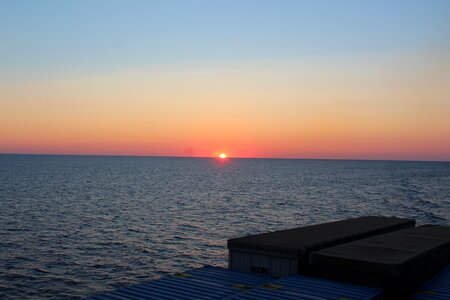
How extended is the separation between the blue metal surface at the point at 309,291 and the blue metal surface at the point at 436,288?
319cm

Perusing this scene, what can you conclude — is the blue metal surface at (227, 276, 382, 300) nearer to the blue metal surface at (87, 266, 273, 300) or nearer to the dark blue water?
the blue metal surface at (87, 266, 273, 300)

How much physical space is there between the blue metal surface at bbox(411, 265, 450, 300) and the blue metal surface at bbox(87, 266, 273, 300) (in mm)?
7877

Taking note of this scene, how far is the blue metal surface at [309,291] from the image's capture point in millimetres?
19359

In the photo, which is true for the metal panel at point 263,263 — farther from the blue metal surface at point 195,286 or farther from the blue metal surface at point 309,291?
the blue metal surface at point 309,291

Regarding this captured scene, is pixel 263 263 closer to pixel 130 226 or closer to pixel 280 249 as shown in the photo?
pixel 280 249

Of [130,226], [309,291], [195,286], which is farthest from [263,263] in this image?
[130,226]

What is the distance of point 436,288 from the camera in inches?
950

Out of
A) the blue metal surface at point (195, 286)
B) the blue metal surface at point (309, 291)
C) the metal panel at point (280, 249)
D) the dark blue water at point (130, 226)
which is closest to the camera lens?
the blue metal surface at point (309, 291)

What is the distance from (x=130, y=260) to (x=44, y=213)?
3560cm

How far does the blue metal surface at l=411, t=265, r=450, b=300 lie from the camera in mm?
22141

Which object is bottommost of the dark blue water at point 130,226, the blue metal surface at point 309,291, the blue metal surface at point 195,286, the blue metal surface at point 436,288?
the dark blue water at point 130,226

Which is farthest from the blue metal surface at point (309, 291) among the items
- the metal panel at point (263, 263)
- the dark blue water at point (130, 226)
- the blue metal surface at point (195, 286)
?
the dark blue water at point (130, 226)

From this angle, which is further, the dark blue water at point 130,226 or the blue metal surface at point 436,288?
the dark blue water at point 130,226

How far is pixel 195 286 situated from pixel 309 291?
5486 mm
